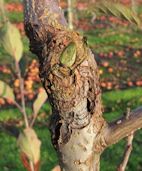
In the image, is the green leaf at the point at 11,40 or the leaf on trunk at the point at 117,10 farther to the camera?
the green leaf at the point at 11,40

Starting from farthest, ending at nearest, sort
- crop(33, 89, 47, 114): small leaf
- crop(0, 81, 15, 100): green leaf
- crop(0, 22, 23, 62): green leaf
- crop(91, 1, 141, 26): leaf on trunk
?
crop(33, 89, 47, 114): small leaf
crop(0, 81, 15, 100): green leaf
crop(0, 22, 23, 62): green leaf
crop(91, 1, 141, 26): leaf on trunk

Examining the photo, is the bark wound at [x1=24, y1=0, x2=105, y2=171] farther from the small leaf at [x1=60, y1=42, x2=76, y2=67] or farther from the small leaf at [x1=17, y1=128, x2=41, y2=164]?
the small leaf at [x1=17, y1=128, x2=41, y2=164]

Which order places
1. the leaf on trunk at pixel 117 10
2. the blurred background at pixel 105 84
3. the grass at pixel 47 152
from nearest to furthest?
the leaf on trunk at pixel 117 10 < the grass at pixel 47 152 < the blurred background at pixel 105 84

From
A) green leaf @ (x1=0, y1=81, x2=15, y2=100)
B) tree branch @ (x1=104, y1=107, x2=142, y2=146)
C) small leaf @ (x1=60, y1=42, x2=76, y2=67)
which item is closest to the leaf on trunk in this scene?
small leaf @ (x1=60, y1=42, x2=76, y2=67)

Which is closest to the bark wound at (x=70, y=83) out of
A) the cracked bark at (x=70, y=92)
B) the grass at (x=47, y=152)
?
the cracked bark at (x=70, y=92)

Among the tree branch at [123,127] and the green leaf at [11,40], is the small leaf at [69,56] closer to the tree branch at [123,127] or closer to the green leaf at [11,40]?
the tree branch at [123,127]

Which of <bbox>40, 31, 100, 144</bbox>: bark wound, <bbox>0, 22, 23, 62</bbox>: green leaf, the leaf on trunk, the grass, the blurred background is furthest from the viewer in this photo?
the blurred background

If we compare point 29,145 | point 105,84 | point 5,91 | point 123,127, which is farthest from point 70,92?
point 105,84
